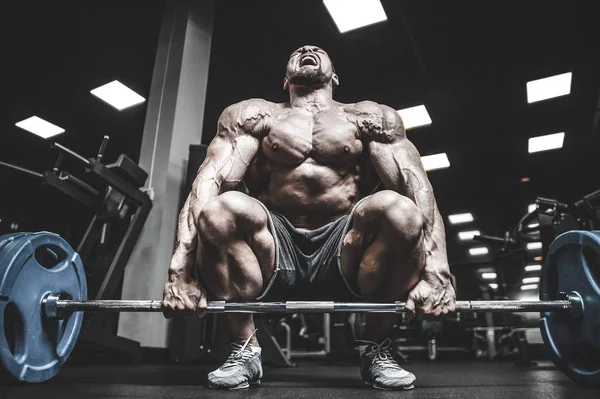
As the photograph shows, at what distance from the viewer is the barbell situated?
4.08 ft

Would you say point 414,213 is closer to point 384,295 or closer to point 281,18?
point 384,295

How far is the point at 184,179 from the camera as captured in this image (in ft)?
9.48

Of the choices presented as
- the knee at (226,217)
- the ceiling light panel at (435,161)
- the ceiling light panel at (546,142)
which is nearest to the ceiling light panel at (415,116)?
the ceiling light panel at (435,161)

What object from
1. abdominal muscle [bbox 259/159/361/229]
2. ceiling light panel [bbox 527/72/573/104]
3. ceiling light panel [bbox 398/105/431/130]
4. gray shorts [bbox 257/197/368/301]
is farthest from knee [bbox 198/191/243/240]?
ceiling light panel [bbox 527/72/573/104]

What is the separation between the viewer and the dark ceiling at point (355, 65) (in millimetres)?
3656

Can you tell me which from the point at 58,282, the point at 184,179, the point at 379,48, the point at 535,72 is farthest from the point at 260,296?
the point at 535,72

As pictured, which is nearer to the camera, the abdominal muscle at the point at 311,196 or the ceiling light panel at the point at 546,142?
the abdominal muscle at the point at 311,196

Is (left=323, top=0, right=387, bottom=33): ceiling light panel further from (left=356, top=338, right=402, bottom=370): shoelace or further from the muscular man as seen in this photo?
(left=356, top=338, right=402, bottom=370): shoelace

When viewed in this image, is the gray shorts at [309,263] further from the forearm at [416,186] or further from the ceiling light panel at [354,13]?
the ceiling light panel at [354,13]

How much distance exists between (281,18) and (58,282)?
2.91 m

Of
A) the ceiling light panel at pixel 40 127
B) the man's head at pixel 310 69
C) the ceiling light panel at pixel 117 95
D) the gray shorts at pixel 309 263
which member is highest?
the ceiling light panel at pixel 117 95

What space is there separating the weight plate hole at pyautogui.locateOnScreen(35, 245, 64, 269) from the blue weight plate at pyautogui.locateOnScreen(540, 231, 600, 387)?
1623 mm

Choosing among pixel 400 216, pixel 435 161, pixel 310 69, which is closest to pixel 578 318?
pixel 400 216

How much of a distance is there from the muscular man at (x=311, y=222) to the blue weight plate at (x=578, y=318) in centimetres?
41
